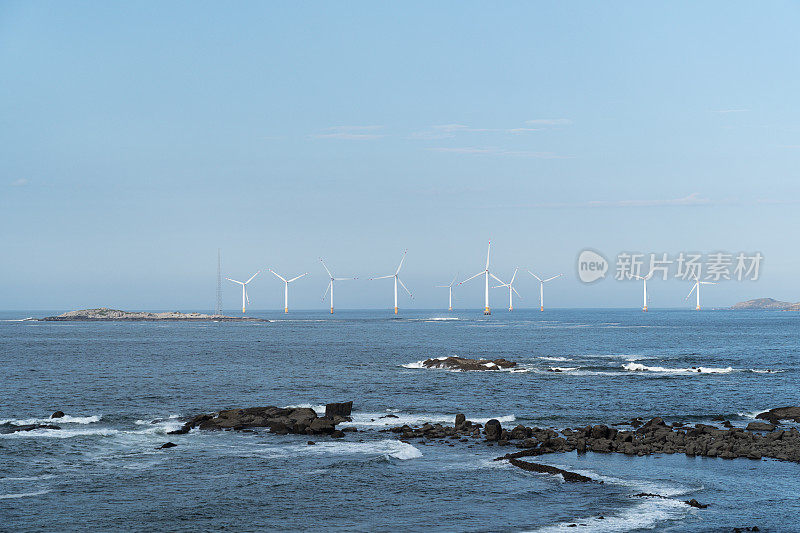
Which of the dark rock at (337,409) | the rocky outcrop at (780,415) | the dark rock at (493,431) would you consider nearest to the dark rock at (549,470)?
the dark rock at (493,431)

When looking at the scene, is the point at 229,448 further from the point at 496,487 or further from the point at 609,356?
the point at 609,356

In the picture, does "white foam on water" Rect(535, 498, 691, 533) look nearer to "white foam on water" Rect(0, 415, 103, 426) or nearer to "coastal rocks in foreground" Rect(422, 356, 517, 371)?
"white foam on water" Rect(0, 415, 103, 426)

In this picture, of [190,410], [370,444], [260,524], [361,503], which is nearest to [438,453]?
[370,444]

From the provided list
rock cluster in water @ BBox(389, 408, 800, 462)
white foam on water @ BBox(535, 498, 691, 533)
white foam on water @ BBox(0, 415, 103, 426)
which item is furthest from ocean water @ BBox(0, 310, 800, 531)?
rock cluster in water @ BBox(389, 408, 800, 462)

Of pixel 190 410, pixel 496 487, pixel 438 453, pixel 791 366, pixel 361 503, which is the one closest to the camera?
pixel 361 503

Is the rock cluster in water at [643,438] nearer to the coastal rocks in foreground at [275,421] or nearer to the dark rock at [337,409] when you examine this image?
the coastal rocks in foreground at [275,421]

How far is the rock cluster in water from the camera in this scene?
42.6m

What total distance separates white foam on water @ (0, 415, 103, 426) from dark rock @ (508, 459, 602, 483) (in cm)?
3172

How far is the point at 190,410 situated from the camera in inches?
2395

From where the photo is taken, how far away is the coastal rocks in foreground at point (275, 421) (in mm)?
50625

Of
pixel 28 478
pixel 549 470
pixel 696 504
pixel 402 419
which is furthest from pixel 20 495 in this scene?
pixel 696 504

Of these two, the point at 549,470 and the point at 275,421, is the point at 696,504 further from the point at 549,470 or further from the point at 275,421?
the point at 275,421

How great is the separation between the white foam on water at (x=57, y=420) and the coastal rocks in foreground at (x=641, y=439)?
2279 cm

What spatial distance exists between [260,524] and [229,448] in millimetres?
15353
